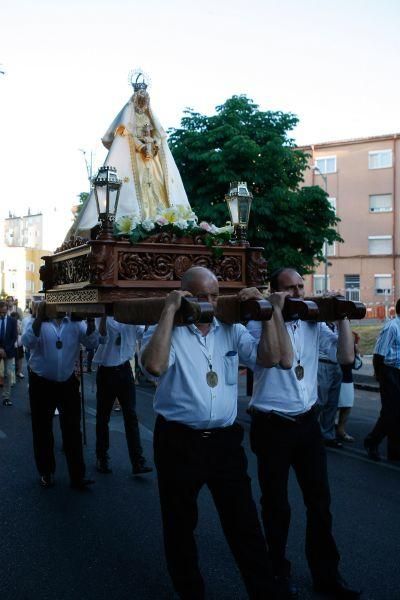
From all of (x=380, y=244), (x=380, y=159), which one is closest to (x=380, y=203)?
(x=380, y=244)

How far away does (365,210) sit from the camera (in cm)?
4103

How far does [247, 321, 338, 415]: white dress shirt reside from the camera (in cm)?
A: 416

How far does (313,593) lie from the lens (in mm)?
4078

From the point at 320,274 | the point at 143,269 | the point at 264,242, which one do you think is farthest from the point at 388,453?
the point at 320,274

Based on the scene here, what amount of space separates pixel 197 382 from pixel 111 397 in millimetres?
3972

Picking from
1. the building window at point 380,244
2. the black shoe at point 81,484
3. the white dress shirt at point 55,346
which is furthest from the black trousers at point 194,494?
the building window at point 380,244

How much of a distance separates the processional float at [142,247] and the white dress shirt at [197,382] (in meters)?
0.28

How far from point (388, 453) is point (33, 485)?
13.0ft

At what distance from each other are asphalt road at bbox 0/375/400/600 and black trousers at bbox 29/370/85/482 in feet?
0.83

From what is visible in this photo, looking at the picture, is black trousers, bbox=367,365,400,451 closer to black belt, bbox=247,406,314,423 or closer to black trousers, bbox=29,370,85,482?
black trousers, bbox=29,370,85,482

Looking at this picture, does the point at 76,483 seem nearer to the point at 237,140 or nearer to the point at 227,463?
the point at 227,463

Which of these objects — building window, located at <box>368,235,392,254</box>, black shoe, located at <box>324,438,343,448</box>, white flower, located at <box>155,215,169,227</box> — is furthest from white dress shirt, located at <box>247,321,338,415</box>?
building window, located at <box>368,235,392,254</box>

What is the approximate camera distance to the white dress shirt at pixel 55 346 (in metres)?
6.57

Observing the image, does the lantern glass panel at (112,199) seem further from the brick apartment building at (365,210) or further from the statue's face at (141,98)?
the brick apartment building at (365,210)
